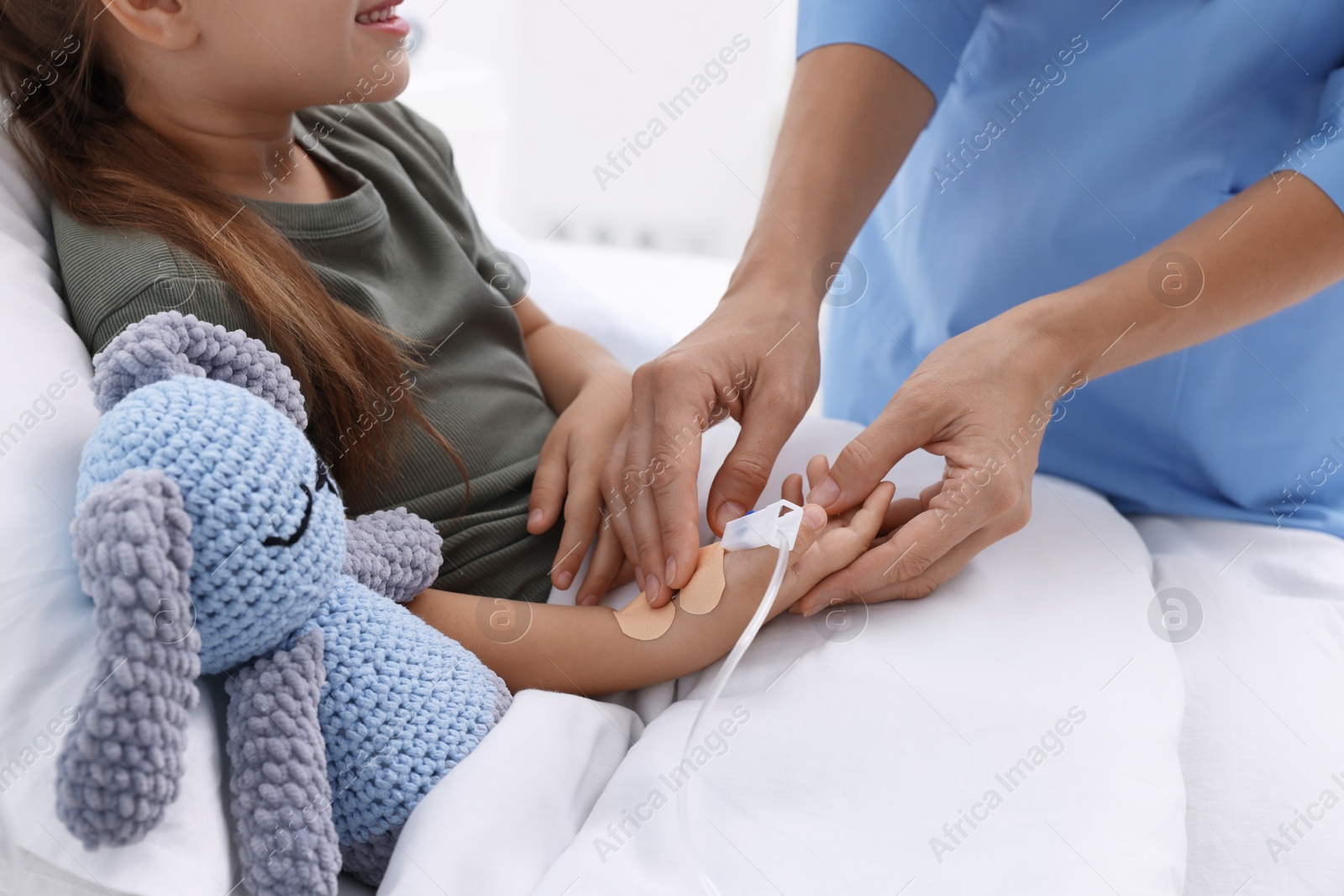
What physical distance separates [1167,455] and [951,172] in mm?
360

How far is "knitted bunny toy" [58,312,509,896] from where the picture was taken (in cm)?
45

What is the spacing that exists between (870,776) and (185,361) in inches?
18.4

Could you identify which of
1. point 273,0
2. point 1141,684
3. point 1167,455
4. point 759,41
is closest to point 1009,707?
point 1141,684

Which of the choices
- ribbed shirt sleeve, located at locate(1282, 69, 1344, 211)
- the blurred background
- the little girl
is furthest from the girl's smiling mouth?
the blurred background

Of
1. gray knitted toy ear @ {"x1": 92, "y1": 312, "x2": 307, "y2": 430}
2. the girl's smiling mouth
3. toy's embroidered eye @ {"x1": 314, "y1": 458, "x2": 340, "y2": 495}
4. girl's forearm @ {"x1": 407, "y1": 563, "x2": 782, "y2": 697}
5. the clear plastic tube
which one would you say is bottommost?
girl's forearm @ {"x1": 407, "y1": 563, "x2": 782, "y2": 697}

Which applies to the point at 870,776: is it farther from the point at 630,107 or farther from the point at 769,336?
the point at 630,107

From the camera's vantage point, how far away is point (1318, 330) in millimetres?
866

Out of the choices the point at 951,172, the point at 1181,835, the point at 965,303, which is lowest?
the point at 1181,835

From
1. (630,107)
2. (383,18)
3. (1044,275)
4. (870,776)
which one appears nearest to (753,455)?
(870,776)

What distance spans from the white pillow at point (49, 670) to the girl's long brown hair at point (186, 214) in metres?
0.12

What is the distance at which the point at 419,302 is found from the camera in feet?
2.90

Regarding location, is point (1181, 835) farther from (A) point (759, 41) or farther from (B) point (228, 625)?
(A) point (759, 41)

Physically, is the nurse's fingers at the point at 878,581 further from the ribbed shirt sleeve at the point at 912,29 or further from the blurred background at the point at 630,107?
the blurred background at the point at 630,107

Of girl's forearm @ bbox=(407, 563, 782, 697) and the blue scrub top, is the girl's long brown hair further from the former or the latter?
the blue scrub top
